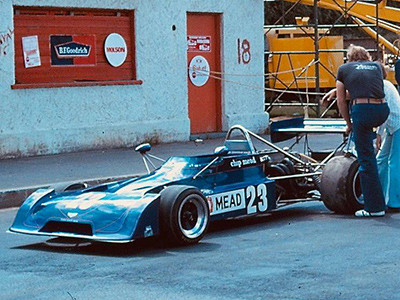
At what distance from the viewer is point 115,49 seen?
62.6 ft

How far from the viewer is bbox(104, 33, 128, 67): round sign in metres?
18.9

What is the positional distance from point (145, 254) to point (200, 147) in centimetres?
1019

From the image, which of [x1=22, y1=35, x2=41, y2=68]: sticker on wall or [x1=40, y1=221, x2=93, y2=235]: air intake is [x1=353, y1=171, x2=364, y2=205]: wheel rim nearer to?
[x1=40, y1=221, x2=93, y2=235]: air intake

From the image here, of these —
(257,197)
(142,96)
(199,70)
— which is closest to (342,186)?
(257,197)

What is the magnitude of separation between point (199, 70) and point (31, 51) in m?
4.37

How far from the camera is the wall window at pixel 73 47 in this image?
17578 mm

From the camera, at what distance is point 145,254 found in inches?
351

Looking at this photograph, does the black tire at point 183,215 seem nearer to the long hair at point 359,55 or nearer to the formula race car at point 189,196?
the formula race car at point 189,196

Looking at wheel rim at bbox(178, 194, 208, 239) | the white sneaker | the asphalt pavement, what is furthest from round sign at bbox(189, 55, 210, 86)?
wheel rim at bbox(178, 194, 208, 239)

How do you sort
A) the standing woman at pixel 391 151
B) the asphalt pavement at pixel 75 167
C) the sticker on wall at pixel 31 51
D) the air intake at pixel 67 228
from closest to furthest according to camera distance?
the air intake at pixel 67 228 → the standing woman at pixel 391 151 → the asphalt pavement at pixel 75 167 → the sticker on wall at pixel 31 51

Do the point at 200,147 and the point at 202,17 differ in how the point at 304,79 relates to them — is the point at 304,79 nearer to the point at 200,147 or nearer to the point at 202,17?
the point at 202,17

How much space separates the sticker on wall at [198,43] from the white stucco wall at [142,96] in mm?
346

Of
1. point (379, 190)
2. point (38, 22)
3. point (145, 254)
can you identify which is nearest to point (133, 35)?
point (38, 22)

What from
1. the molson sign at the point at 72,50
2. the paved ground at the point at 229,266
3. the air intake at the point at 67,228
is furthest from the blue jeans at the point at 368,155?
the molson sign at the point at 72,50
